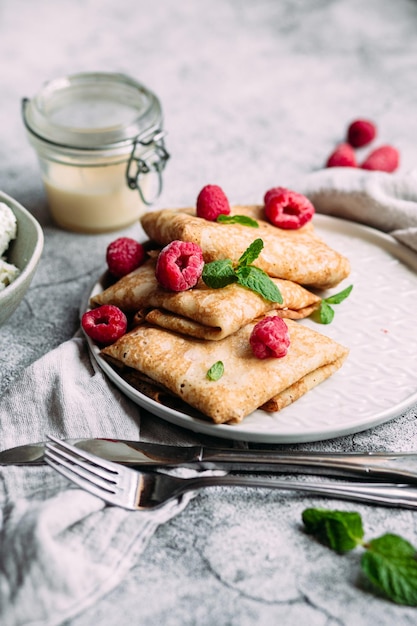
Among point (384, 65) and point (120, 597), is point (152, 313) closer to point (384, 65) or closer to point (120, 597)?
point (120, 597)

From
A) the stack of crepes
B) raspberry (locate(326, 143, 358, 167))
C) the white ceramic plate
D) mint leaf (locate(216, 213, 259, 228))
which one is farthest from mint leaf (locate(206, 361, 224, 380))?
raspberry (locate(326, 143, 358, 167))

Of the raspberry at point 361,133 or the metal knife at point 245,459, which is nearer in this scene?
the metal knife at point 245,459

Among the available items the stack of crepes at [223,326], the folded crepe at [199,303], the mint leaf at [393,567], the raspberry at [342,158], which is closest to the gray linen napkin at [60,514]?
the stack of crepes at [223,326]

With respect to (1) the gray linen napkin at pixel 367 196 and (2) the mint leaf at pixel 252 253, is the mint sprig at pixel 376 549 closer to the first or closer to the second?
(2) the mint leaf at pixel 252 253

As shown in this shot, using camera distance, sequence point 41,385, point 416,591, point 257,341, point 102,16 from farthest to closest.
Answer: point 102,16
point 41,385
point 257,341
point 416,591

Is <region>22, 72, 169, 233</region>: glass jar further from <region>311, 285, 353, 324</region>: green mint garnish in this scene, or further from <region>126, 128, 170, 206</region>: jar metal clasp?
<region>311, 285, 353, 324</region>: green mint garnish

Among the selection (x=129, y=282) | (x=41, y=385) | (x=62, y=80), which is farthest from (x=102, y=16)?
(x=41, y=385)

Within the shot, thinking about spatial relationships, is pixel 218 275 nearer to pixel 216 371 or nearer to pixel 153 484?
pixel 216 371

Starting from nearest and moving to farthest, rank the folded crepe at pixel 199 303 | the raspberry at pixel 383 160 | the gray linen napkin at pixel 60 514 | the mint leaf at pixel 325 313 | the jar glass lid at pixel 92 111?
1. the gray linen napkin at pixel 60 514
2. the folded crepe at pixel 199 303
3. the mint leaf at pixel 325 313
4. the jar glass lid at pixel 92 111
5. the raspberry at pixel 383 160
